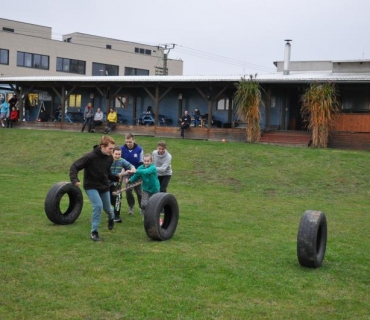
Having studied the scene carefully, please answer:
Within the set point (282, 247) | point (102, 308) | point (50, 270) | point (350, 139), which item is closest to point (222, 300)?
point (102, 308)

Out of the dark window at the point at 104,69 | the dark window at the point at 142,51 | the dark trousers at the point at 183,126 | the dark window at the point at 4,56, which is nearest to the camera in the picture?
the dark trousers at the point at 183,126

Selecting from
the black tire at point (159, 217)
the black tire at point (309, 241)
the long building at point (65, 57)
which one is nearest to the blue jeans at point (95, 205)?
the black tire at point (159, 217)

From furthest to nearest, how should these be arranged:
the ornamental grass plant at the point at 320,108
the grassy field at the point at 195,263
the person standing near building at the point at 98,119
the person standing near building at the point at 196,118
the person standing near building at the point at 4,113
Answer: the person standing near building at the point at 4,113 < the person standing near building at the point at 98,119 < the person standing near building at the point at 196,118 < the ornamental grass plant at the point at 320,108 < the grassy field at the point at 195,263

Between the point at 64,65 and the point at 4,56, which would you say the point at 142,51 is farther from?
the point at 4,56

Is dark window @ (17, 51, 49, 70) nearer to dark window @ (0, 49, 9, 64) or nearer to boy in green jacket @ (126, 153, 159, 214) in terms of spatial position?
dark window @ (0, 49, 9, 64)

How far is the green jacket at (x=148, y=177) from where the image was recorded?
380 inches

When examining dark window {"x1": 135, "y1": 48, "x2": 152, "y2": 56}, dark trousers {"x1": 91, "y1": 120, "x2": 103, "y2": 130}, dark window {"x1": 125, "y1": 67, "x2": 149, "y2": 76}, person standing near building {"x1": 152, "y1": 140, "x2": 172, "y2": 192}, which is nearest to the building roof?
dark trousers {"x1": 91, "y1": 120, "x2": 103, "y2": 130}

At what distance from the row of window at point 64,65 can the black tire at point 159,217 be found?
1982 inches

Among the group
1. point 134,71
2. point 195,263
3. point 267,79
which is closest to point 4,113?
point 267,79

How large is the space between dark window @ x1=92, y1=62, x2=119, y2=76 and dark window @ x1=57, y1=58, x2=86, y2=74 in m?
1.42

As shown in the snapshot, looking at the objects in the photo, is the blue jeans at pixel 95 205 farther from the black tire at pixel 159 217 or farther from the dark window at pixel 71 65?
the dark window at pixel 71 65

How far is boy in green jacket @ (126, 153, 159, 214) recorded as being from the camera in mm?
9674

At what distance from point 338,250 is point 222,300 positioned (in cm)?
348

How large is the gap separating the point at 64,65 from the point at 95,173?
180 feet
